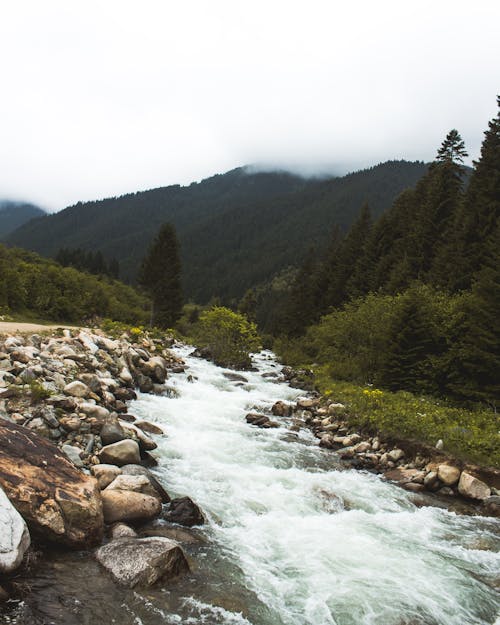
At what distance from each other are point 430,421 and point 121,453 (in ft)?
34.4

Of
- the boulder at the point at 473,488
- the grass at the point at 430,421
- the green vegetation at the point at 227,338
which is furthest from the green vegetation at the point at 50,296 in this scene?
the boulder at the point at 473,488

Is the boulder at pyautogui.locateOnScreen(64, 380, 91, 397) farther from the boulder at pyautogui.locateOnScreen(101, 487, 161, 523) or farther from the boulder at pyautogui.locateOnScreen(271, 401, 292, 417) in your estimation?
the boulder at pyautogui.locateOnScreen(271, 401, 292, 417)

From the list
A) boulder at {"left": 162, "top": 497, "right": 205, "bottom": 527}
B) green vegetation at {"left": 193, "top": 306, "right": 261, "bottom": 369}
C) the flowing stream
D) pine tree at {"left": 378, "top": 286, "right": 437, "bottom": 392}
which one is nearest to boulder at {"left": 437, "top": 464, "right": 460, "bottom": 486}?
the flowing stream

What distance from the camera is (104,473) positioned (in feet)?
24.2

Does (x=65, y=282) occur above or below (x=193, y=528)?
above

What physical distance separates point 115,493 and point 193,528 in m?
1.58

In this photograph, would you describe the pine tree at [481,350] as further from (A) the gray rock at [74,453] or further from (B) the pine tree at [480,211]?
(A) the gray rock at [74,453]

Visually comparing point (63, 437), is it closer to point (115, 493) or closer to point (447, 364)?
point (115, 493)

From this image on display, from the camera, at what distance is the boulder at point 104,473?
284 inches

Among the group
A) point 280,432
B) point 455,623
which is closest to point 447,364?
point 280,432

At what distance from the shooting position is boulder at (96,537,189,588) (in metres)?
5.27

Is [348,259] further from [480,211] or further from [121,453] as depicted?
[121,453]

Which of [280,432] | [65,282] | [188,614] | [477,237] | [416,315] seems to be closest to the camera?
[188,614]

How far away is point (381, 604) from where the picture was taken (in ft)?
18.9
